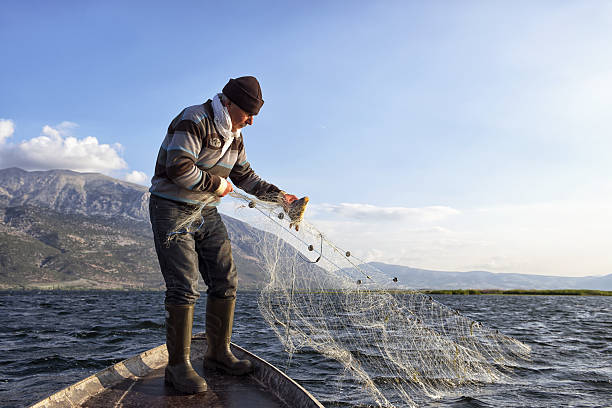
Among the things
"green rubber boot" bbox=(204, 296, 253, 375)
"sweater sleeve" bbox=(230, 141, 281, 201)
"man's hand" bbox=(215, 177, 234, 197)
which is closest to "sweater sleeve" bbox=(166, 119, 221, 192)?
"man's hand" bbox=(215, 177, 234, 197)

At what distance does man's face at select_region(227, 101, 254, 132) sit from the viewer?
430 centimetres

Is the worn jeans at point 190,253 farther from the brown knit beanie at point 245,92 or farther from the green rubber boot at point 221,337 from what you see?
the brown knit beanie at point 245,92

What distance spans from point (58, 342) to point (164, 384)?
10029 millimetres

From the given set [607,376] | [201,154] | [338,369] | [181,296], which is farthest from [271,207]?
[607,376]

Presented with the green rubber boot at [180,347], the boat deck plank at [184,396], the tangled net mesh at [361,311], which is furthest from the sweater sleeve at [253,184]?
the boat deck plank at [184,396]

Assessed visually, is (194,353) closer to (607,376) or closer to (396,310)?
(396,310)

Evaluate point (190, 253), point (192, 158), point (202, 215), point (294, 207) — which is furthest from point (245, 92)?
point (190, 253)

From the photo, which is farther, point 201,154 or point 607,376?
point 607,376

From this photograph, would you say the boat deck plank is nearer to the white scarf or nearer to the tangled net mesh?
the tangled net mesh

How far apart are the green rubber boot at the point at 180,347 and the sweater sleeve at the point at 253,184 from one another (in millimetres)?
1717

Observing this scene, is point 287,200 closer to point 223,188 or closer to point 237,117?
point 223,188

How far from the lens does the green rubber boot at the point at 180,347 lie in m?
3.99

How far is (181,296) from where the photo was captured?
407 centimetres

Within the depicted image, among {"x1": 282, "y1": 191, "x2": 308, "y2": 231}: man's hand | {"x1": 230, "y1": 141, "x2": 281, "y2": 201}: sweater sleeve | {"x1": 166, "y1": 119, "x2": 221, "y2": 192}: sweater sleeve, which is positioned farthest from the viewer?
{"x1": 230, "y1": 141, "x2": 281, "y2": 201}: sweater sleeve
